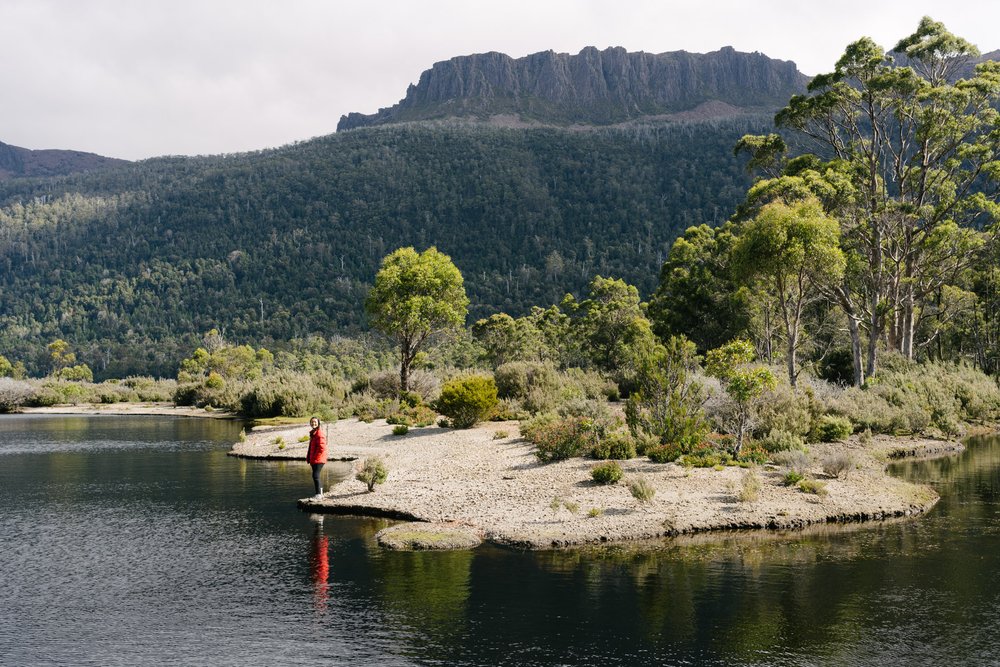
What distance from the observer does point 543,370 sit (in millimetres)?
39594

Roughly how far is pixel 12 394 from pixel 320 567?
71.3 m

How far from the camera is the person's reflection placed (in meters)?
→ 12.3

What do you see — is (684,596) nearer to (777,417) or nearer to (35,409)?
(777,417)

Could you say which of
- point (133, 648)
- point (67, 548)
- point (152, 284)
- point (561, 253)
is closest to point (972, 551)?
point (133, 648)

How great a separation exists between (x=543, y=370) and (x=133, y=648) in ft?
99.2

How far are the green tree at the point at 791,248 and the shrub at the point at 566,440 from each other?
1087 centimetres

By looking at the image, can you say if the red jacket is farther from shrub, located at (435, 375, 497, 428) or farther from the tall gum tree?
the tall gum tree

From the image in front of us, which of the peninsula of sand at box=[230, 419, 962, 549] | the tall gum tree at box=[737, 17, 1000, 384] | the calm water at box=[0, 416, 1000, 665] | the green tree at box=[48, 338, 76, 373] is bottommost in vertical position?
the calm water at box=[0, 416, 1000, 665]

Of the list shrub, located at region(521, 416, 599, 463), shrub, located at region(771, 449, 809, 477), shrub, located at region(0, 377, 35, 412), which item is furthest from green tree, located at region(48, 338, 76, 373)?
shrub, located at region(771, 449, 809, 477)

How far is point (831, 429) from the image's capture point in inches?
1080

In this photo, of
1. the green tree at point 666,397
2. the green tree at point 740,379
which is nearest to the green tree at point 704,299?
the green tree at point 740,379

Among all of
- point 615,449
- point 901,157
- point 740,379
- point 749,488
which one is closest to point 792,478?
point 749,488

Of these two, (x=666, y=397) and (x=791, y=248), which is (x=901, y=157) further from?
(x=666, y=397)

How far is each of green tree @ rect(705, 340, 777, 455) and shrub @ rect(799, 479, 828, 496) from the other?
12.3ft
